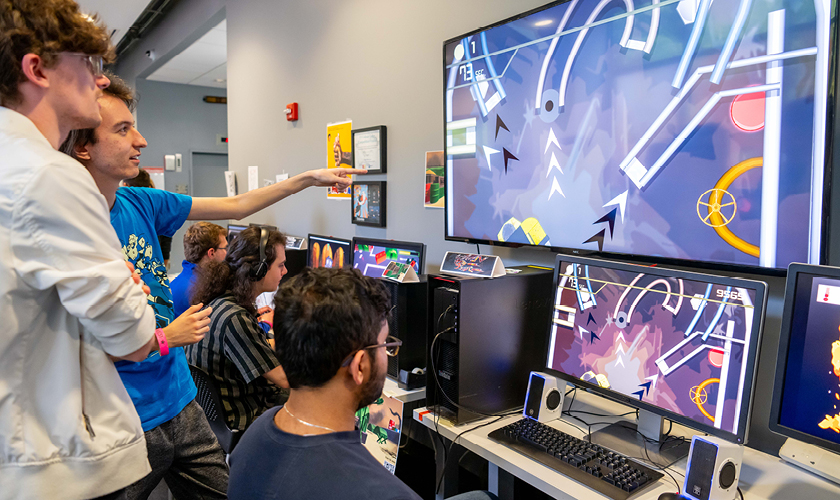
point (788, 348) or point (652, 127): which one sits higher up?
point (652, 127)

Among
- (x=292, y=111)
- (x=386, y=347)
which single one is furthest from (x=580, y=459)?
(x=292, y=111)

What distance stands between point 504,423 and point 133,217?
A: 120cm

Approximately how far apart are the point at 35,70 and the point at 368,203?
2.02m

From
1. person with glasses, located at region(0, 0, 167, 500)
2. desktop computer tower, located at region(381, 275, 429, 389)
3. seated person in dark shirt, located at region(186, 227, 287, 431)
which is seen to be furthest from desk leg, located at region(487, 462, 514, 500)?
person with glasses, located at region(0, 0, 167, 500)

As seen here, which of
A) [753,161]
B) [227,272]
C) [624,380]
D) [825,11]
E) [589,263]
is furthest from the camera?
[227,272]

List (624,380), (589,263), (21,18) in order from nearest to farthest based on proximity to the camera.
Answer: (21,18) < (624,380) < (589,263)

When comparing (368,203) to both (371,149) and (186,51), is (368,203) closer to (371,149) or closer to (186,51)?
(371,149)

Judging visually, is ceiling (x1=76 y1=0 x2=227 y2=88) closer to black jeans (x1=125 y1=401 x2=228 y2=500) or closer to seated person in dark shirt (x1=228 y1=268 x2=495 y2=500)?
black jeans (x1=125 y1=401 x2=228 y2=500)

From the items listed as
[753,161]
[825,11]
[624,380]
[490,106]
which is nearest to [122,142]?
[490,106]

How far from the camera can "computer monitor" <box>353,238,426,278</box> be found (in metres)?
2.16

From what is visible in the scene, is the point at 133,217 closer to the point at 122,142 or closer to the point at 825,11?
the point at 122,142

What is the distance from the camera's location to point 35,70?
0.87m

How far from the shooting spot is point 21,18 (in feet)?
2.78

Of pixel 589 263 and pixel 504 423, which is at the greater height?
pixel 589 263
